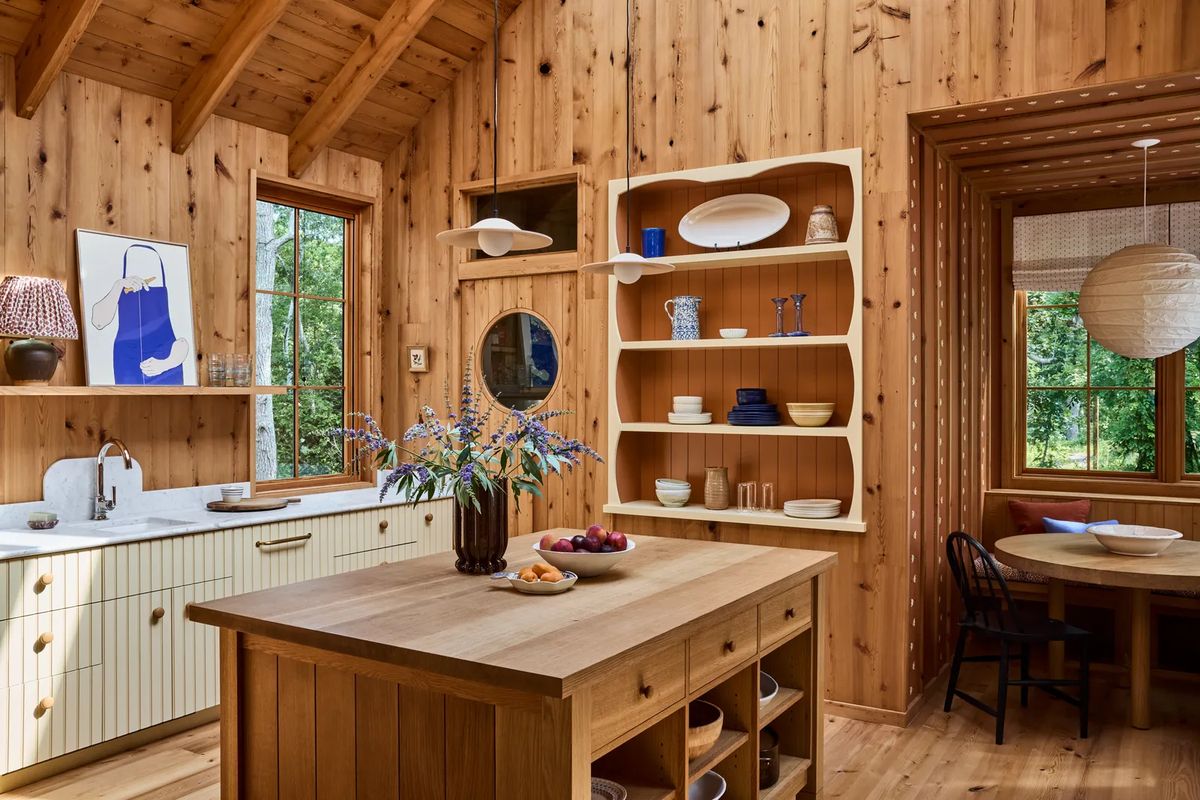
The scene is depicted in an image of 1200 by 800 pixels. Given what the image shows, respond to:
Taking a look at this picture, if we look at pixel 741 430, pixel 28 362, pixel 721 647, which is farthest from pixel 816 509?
pixel 28 362

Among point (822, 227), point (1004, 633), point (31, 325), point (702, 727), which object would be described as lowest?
point (1004, 633)

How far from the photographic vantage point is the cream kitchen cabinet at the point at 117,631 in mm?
3148

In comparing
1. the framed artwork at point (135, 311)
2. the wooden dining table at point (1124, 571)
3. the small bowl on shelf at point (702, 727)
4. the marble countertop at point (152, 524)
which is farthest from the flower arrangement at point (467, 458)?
the wooden dining table at point (1124, 571)

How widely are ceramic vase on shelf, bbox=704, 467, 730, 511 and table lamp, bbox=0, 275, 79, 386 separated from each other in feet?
8.88

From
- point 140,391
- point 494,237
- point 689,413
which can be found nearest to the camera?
point 494,237

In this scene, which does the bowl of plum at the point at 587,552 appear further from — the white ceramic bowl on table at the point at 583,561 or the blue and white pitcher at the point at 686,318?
the blue and white pitcher at the point at 686,318

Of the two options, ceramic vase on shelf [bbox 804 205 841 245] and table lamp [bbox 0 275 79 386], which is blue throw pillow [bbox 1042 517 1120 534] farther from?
table lamp [bbox 0 275 79 386]

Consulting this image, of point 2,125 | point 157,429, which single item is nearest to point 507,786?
point 157,429

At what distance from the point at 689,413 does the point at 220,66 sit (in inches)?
101

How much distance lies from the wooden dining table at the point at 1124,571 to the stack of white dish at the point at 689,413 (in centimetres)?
141

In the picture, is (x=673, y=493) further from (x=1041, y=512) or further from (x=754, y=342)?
(x=1041, y=512)

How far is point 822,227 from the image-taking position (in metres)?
3.98

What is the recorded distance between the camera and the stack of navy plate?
163 inches

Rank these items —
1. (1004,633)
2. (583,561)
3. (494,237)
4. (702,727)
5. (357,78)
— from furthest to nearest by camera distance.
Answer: (357,78) → (1004,633) → (494,237) → (583,561) → (702,727)
